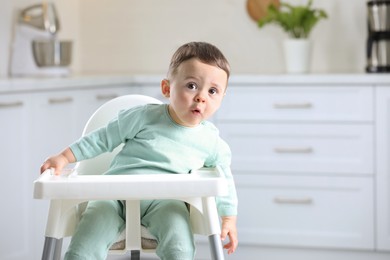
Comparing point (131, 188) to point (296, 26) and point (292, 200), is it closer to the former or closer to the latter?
point (292, 200)

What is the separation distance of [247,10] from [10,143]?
162cm

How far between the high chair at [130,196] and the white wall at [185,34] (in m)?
2.17

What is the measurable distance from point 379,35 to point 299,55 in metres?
0.37

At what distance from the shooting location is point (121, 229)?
1872 millimetres

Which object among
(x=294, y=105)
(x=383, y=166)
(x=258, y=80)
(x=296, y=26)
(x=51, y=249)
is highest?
(x=296, y=26)

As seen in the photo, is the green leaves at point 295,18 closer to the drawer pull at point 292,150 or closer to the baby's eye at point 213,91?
the drawer pull at point 292,150

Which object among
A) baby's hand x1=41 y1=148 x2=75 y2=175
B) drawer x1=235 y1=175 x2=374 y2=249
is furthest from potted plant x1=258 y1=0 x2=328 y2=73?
baby's hand x1=41 y1=148 x2=75 y2=175

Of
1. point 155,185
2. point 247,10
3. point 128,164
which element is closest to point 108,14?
point 247,10

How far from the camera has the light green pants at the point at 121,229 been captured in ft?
5.71

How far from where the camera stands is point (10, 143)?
3.05 m

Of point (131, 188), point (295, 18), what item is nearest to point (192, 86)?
point (131, 188)

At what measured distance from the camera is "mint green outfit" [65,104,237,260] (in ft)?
5.98

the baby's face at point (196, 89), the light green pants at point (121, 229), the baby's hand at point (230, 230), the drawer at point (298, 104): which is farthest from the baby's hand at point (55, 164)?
the drawer at point (298, 104)

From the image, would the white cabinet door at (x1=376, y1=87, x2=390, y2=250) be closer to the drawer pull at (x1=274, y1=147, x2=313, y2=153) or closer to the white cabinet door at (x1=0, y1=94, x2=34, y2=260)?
the drawer pull at (x1=274, y1=147, x2=313, y2=153)
